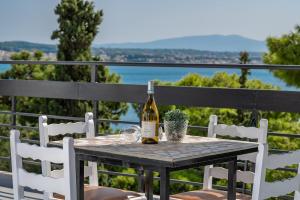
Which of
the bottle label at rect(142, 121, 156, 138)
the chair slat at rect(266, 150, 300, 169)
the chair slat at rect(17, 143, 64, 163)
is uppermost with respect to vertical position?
the bottle label at rect(142, 121, 156, 138)

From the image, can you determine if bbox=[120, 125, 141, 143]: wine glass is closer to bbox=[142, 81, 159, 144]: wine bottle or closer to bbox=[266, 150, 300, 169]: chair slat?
bbox=[142, 81, 159, 144]: wine bottle

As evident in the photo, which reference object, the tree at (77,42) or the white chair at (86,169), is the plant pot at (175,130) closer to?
the white chair at (86,169)

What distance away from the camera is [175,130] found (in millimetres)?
2518

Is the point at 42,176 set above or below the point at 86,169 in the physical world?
above

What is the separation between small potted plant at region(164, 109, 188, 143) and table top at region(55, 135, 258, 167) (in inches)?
1.7

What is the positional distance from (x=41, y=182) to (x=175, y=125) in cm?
66

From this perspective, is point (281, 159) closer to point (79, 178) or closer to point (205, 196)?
point (205, 196)

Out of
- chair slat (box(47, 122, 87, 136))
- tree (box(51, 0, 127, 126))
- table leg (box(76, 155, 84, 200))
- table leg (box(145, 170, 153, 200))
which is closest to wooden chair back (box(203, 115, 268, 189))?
table leg (box(145, 170, 153, 200))

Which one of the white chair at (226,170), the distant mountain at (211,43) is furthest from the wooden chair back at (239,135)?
the distant mountain at (211,43)

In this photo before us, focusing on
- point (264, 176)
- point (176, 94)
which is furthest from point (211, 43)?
point (264, 176)

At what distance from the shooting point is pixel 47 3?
33.8 m

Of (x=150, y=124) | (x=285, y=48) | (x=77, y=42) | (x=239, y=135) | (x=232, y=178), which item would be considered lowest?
(x=232, y=178)

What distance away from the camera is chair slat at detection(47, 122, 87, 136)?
2.81 m

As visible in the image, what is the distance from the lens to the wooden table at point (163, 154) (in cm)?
208
